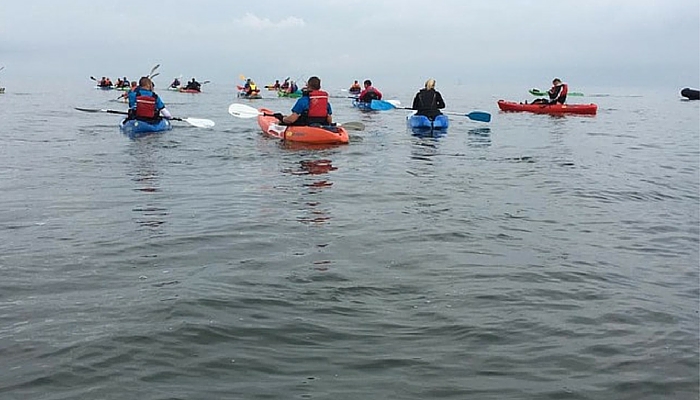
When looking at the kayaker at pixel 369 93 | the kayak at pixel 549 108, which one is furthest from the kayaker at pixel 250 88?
the kayak at pixel 549 108

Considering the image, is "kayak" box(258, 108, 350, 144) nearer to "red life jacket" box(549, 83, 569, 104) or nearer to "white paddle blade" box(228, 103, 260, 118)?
"white paddle blade" box(228, 103, 260, 118)

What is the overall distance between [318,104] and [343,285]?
31.2ft

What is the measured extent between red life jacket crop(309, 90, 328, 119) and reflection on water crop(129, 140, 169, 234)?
11.7 ft

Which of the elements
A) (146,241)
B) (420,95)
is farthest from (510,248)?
(420,95)

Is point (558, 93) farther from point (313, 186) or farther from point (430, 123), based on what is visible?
point (313, 186)

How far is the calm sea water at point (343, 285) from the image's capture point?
3598 millimetres

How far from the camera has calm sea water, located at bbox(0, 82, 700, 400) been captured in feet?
11.8

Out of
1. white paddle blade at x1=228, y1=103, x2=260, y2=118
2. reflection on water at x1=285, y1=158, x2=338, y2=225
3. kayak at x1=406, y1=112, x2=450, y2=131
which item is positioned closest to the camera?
reflection on water at x1=285, y1=158, x2=338, y2=225

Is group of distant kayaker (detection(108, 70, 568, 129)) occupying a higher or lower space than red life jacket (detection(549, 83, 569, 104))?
lower

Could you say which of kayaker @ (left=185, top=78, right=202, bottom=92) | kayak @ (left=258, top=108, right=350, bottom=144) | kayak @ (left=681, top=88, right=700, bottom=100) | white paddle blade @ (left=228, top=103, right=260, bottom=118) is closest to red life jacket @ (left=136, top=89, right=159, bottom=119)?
white paddle blade @ (left=228, top=103, right=260, bottom=118)

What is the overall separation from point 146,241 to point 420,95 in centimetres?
1275

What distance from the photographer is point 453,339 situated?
162 inches

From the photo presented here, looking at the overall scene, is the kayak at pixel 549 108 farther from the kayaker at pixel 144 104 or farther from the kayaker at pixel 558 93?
the kayaker at pixel 144 104

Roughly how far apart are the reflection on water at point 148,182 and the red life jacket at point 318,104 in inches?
140
